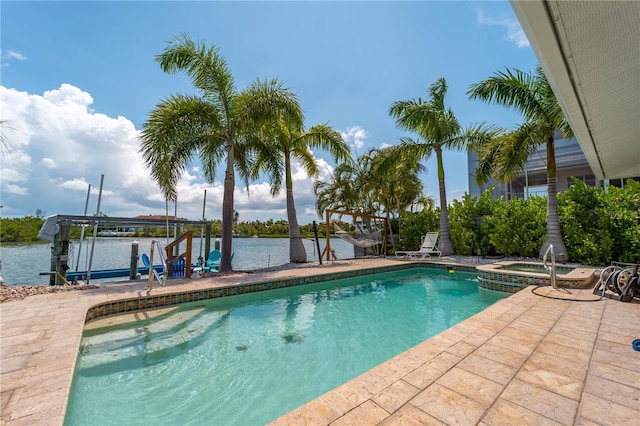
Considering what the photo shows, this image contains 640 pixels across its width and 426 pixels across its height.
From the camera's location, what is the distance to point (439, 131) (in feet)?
38.7

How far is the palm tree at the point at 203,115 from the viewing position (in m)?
7.77

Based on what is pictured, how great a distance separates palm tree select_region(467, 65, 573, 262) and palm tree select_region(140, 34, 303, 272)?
655cm

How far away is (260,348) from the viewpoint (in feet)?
12.6

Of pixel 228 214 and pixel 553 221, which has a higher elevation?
pixel 228 214

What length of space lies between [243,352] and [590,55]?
5.40 metres

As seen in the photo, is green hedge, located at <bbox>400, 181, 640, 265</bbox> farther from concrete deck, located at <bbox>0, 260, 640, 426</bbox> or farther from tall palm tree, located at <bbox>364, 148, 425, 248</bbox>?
concrete deck, located at <bbox>0, 260, 640, 426</bbox>

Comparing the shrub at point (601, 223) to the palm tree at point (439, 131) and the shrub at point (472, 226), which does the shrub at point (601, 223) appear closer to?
the shrub at point (472, 226)

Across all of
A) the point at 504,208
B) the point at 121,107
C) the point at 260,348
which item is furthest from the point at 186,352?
the point at 504,208

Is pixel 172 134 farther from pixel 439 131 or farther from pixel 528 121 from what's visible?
pixel 528 121

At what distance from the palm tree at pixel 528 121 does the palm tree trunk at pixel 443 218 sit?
258 cm

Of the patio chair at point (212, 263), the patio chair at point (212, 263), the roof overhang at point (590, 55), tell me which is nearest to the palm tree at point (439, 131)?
the roof overhang at point (590, 55)

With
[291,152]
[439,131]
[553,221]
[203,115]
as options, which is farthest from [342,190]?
[553,221]

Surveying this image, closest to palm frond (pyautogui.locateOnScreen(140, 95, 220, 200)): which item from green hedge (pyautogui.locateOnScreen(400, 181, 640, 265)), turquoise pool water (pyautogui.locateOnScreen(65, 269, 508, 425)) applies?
turquoise pool water (pyautogui.locateOnScreen(65, 269, 508, 425))

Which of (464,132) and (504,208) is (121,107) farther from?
(504,208)
